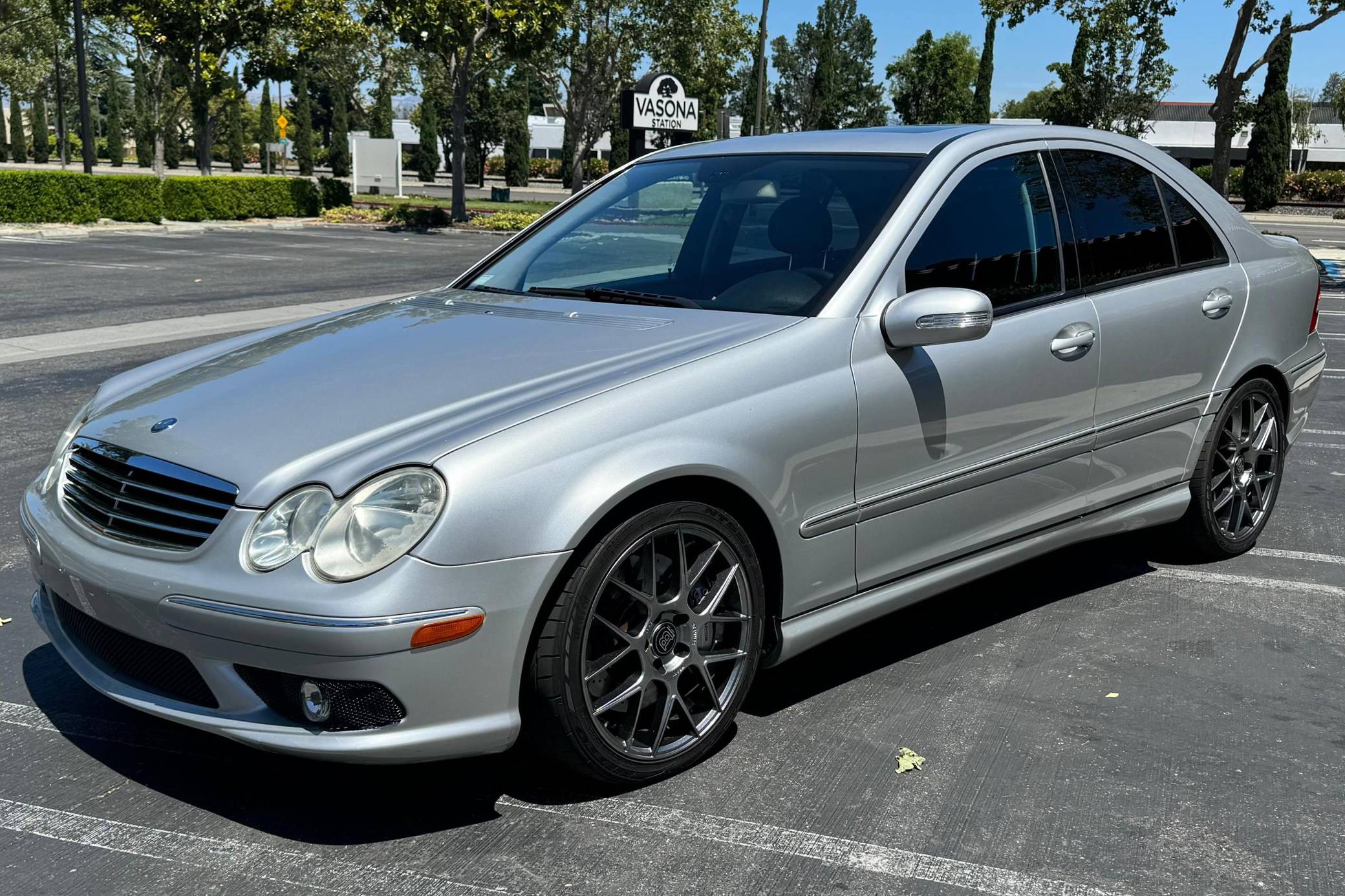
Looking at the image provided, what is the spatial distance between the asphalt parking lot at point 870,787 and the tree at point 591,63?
118ft

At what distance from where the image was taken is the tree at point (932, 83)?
83.9 metres

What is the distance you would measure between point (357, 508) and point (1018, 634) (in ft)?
8.64

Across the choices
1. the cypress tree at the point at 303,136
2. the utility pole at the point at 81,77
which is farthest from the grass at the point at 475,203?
the cypress tree at the point at 303,136

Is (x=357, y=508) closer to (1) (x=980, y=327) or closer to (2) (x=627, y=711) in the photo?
(2) (x=627, y=711)

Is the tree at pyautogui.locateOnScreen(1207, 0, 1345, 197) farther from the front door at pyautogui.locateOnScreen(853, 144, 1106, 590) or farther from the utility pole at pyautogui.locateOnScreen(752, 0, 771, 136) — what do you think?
the front door at pyautogui.locateOnScreen(853, 144, 1106, 590)

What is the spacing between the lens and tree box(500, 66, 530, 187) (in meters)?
59.3

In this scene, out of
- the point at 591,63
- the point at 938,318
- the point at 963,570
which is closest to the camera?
the point at 938,318

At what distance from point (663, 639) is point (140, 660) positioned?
1.29 meters

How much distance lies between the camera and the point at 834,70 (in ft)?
302

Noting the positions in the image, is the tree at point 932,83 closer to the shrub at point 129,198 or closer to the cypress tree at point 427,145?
the cypress tree at point 427,145

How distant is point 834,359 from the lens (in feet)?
11.8

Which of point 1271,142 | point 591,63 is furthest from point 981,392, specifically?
point 1271,142

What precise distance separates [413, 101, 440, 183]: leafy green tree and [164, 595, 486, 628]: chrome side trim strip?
63152 millimetres

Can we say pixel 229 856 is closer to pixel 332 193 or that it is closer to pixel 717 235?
pixel 717 235
